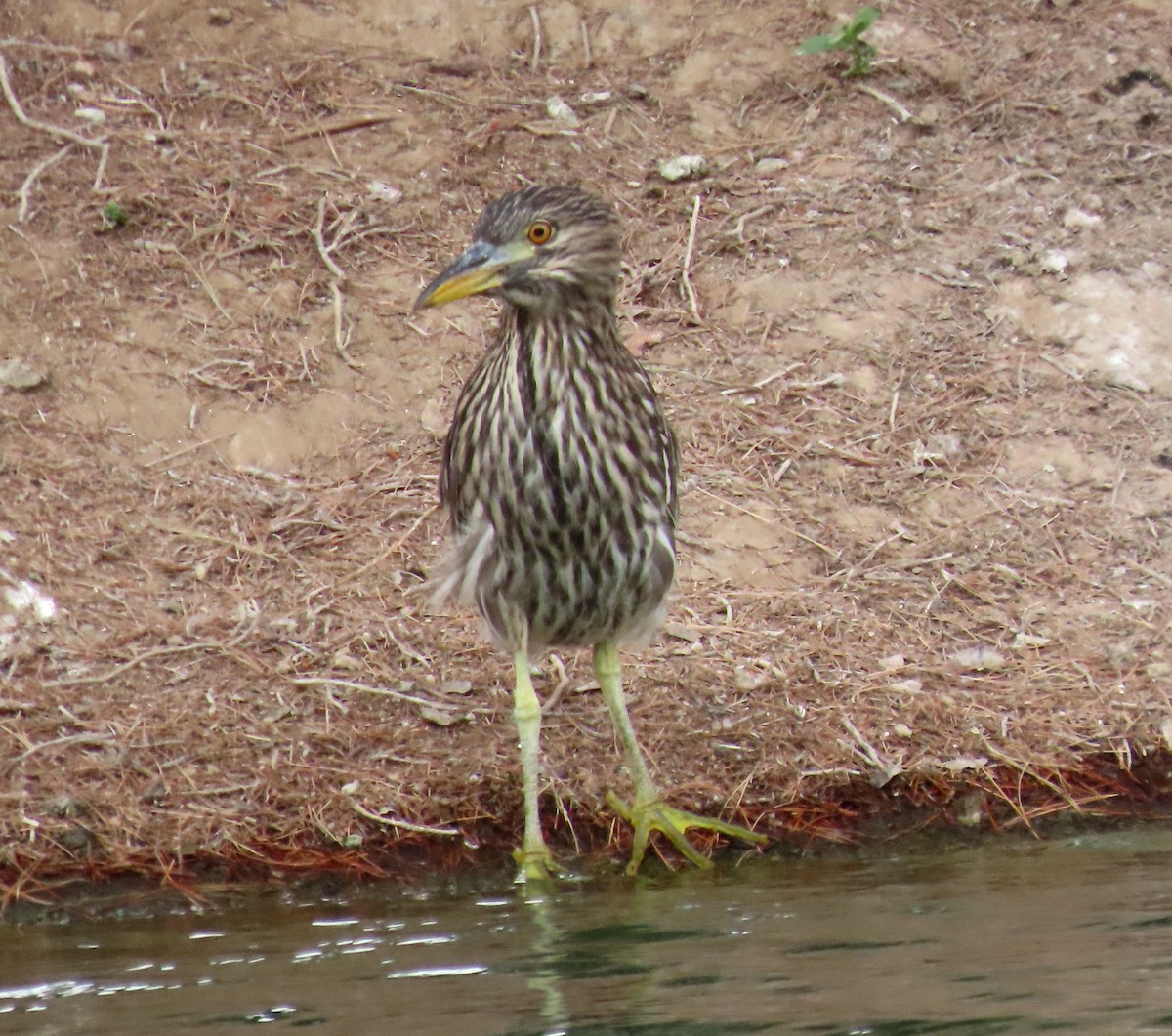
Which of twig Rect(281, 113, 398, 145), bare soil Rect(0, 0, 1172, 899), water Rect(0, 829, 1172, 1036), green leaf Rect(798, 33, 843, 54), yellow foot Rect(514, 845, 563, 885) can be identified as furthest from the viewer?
green leaf Rect(798, 33, 843, 54)

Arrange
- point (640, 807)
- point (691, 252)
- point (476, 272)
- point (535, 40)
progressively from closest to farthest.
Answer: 1. point (476, 272)
2. point (640, 807)
3. point (691, 252)
4. point (535, 40)

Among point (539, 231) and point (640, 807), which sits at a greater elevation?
point (539, 231)

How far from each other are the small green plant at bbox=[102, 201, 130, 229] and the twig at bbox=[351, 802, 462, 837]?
3.46 metres

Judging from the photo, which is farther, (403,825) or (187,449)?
(187,449)

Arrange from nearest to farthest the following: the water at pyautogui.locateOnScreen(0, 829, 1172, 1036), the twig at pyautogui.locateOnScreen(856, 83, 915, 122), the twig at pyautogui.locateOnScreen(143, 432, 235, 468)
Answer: the water at pyautogui.locateOnScreen(0, 829, 1172, 1036) → the twig at pyautogui.locateOnScreen(143, 432, 235, 468) → the twig at pyautogui.locateOnScreen(856, 83, 915, 122)

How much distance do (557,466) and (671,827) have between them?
3.43 feet

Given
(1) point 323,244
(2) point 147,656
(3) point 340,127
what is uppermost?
(3) point 340,127

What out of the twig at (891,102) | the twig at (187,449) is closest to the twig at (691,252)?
the twig at (891,102)

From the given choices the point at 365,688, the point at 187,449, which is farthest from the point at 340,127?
the point at 365,688

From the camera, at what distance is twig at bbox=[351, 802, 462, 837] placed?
5.02m

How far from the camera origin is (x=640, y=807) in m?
5.07

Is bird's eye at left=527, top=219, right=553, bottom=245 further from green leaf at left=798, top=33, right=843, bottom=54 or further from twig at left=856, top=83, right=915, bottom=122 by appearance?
twig at left=856, top=83, right=915, bottom=122

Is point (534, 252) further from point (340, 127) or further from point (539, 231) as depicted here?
point (340, 127)

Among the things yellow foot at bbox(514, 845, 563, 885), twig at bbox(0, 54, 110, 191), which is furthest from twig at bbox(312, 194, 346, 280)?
yellow foot at bbox(514, 845, 563, 885)
